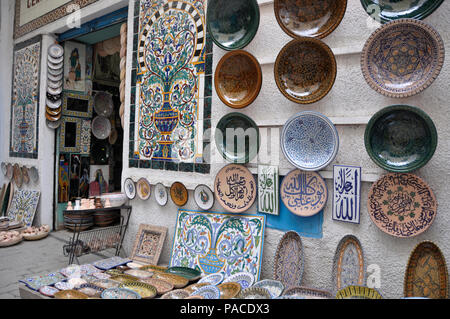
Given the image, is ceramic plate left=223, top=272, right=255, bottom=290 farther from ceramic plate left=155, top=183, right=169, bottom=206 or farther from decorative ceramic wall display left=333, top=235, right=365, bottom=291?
ceramic plate left=155, top=183, right=169, bottom=206

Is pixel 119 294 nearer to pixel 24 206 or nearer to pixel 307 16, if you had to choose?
pixel 307 16

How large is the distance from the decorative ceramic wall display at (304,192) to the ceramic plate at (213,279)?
0.71 m

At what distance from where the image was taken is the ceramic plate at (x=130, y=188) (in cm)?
309

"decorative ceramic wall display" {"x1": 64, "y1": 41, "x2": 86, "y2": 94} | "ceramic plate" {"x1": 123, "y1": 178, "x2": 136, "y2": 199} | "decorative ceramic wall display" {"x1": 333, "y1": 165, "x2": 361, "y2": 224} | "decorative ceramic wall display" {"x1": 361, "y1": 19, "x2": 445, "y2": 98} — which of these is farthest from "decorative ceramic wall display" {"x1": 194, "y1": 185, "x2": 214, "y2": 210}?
"decorative ceramic wall display" {"x1": 64, "y1": 41, "x2": 86, "y2": 94}

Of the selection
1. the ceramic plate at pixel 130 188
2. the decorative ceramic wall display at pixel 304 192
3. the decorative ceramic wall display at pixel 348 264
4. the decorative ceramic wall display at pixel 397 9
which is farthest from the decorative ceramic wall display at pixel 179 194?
the decorative ceramic wall display at pixel 397 9

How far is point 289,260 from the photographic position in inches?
82.7

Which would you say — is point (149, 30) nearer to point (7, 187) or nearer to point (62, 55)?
point (62, 55)

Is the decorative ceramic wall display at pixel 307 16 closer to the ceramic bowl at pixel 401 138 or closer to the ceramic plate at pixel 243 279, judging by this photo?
the ceramic bowl at pixel 401 138

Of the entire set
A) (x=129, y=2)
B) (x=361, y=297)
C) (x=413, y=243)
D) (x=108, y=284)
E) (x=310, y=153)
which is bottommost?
(x=108, y=284)

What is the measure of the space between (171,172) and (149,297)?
1091 millimetres

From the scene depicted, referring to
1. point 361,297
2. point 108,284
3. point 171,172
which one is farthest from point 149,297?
point 361,297

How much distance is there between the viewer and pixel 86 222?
13.7 feet


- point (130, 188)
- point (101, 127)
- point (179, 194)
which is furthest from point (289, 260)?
point (101, 127)

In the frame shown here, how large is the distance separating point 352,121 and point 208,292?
1415 mm
